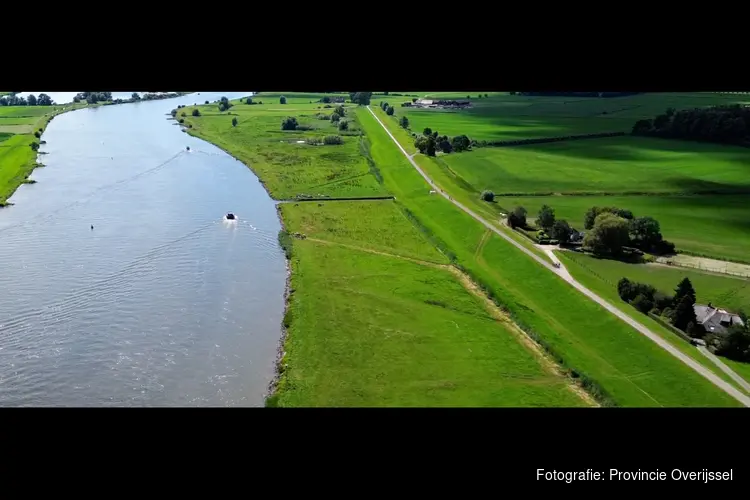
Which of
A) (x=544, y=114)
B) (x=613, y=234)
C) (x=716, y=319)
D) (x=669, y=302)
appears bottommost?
(x=716, y=319)

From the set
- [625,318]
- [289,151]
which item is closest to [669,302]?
[625,318]

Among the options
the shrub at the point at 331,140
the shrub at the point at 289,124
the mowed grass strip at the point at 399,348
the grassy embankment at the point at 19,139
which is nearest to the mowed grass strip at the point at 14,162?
the grassy embankment at the point at 19,139

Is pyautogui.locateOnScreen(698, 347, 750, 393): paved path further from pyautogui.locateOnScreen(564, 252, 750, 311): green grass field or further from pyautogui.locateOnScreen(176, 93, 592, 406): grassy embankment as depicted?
pyautogui.locateOnScreen(176, 93, 592, 406): grassy embankment

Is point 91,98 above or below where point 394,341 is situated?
above

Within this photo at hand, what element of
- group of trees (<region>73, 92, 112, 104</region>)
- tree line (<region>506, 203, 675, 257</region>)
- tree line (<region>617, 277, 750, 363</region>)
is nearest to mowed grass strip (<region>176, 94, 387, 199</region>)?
tree line (<region>506, 203, 675, 257</region>)

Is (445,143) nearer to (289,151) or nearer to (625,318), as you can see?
(289,151)

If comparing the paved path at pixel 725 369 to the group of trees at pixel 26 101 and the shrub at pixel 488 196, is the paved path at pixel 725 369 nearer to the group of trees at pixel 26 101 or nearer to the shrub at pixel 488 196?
the shrub at pixel 488 196

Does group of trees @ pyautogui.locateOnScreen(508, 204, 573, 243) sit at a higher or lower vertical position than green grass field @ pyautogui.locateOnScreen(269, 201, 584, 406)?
higher
